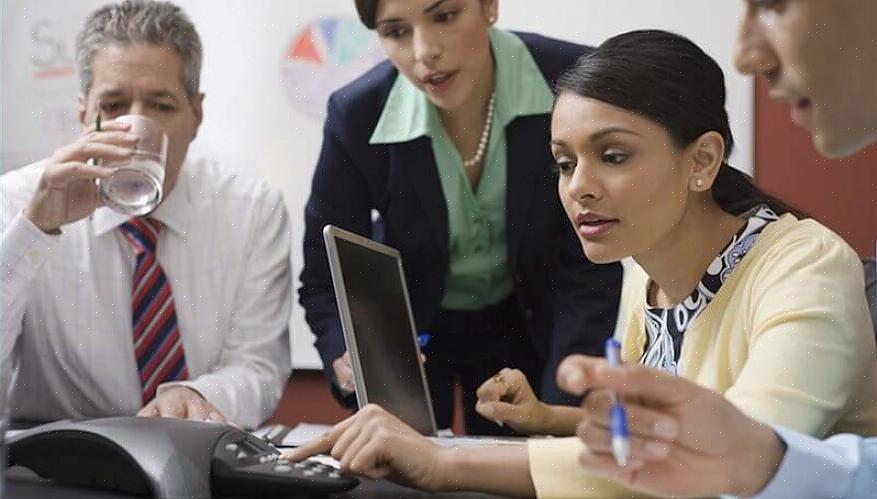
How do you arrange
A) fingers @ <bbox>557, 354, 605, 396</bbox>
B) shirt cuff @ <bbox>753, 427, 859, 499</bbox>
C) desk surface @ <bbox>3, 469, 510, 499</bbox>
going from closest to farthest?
fingers @ <bbox>557, 354, 605, 396</bbox>, shirt cuff @ <bbox>753, 427, 859, 499</bbox>, desk surface @ <bbox>3, 469, 510, 499</bbox>

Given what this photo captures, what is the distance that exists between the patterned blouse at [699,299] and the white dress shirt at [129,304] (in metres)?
0.44

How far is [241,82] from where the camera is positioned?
1.63m

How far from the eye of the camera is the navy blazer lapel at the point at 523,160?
3.01 feet

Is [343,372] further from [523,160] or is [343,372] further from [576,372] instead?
[576,372]

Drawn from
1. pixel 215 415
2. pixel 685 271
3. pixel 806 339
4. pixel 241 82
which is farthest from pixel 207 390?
pixel 241 82

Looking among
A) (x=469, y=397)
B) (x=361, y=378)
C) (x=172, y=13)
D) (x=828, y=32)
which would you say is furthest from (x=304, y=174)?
(x=828, y=32)

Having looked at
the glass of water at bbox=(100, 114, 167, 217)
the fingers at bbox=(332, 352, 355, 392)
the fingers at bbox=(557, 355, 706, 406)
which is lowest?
the fingers at bbox=(332, 352, 355, 392)

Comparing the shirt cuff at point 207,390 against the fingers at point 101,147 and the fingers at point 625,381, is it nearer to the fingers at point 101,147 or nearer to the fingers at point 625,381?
the fingers at point 101,147

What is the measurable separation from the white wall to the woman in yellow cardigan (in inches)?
34.4

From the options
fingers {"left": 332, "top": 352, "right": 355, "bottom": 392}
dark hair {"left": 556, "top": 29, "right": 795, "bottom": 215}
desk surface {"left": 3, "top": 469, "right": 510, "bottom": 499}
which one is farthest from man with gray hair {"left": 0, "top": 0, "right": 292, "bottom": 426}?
dark hair {"left": 556, "top": 29, "right": 795, "bottom": 215}

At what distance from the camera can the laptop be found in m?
0.75

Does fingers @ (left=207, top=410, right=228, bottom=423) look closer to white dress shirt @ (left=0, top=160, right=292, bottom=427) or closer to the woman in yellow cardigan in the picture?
white dress shirt @ (left=0, top=160, right=292, bottom=427)

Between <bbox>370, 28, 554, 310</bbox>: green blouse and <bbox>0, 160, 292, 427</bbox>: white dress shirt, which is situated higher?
<bbox>370, 28, 554, 310</bbox>: green blouse

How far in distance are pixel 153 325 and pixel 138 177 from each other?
0.19 meters
